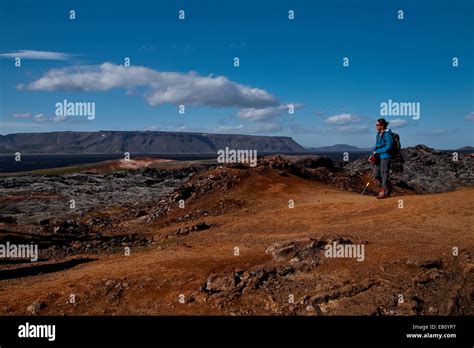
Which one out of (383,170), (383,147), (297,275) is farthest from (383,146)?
(297,275)

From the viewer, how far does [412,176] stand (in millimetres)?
42594

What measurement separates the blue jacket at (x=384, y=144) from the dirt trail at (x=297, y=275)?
2.37 meters

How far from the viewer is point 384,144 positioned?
66.6 ft

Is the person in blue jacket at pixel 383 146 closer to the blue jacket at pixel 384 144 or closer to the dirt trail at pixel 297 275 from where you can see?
the blue jacket at pixel 384 144

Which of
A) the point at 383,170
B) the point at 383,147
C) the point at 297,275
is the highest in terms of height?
the point at 383,147

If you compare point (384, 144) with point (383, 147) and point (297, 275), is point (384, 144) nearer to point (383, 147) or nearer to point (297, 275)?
point (383, 147)

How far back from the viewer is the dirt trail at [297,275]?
40.5ft

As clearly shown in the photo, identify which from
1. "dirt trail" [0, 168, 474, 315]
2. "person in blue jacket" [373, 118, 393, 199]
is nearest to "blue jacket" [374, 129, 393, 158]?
"person in blue jacket" [373, 118, 393, 199]

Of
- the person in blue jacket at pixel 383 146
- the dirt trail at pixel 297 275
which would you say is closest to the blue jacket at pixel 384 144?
the person in blue jacket at pixel 383 146

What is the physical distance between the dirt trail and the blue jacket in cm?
237

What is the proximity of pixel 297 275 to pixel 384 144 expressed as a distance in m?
8.86

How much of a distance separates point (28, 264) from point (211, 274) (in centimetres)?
957

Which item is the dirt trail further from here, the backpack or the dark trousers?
the backpack
